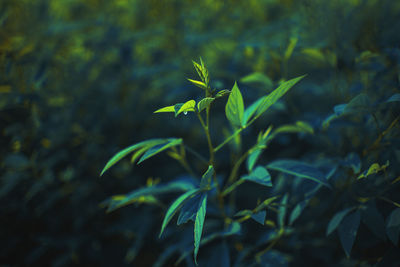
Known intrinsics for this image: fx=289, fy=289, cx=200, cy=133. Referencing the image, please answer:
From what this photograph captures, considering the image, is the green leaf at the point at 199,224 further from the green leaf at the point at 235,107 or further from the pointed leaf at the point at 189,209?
the green leaf at the point at 235,107

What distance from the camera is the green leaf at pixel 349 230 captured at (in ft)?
2.38

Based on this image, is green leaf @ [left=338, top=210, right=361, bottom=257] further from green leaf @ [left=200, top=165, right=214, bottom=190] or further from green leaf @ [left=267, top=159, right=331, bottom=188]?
green leaf @ [left=200, top=165, right=214, bottom=190]

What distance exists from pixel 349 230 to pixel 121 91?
123 cm

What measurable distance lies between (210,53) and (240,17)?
0.32m

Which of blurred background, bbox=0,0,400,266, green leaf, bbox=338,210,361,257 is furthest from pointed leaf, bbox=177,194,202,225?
blurred background, bbox=0,0,400,266

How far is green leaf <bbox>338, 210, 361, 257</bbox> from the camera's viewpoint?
73cm

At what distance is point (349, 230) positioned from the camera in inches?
29.5

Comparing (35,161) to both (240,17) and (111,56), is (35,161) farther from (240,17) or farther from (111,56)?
(240,17)

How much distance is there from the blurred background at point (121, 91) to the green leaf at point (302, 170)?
0.89 ft

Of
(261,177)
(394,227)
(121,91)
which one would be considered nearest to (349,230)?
(394,227)

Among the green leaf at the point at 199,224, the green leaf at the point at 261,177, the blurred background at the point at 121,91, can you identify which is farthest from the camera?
the blurred background at the point at 121,91

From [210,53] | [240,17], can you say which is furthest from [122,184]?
[240,17]

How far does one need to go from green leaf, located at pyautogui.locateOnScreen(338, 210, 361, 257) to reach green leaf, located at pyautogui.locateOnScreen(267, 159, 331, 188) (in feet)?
0.50

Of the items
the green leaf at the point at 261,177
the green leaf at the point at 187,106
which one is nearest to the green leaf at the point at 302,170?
the green leaf at the point at 261,177
